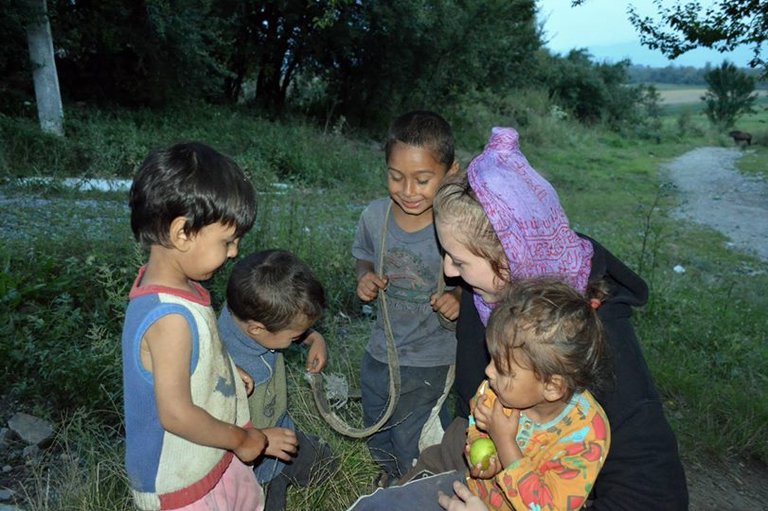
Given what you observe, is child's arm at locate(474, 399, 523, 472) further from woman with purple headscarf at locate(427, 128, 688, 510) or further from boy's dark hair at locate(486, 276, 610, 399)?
woman with purple headscarf at locate(427, 128, 688, 510)

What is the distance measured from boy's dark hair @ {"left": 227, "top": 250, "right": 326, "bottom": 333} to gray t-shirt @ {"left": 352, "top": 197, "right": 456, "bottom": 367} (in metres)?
0.58

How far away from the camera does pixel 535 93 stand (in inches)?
909

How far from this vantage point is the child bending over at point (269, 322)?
226cm

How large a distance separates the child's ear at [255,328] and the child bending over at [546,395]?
89cm

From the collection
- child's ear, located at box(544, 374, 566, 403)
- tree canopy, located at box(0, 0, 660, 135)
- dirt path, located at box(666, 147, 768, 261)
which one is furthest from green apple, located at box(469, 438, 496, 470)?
dirt path, located at box(666, 147, 768, 261)

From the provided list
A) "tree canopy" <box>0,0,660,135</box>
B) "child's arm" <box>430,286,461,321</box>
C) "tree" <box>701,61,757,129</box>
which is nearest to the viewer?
"child's arm" <box>430,286,461,321</box>

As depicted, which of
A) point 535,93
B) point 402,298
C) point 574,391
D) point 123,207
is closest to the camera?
point 574,391

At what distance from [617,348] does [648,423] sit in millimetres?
215

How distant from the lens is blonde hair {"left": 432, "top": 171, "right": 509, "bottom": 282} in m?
1.92

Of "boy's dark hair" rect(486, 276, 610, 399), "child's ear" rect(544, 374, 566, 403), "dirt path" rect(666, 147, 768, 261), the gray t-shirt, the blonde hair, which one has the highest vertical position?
the blonde hair

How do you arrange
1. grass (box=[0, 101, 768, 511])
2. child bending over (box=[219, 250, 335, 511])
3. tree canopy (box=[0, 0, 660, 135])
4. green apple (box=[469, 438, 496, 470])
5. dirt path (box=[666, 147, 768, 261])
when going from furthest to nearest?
tree canopy (box=[0, 0, 660, 135])
dirt path (box=[666, 147, 768, 261])
grass (box=[0, 101, 768, 511])
child bending over (box=[219, 250, 335, 511])
green apple (box=[469, 438, 496, 470])

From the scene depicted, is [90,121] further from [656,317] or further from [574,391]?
[574,391]

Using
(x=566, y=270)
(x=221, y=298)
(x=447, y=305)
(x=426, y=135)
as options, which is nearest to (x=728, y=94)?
(x=221, y=298)

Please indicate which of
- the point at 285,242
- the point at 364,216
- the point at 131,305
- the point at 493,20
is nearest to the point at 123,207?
the point at 285,242
